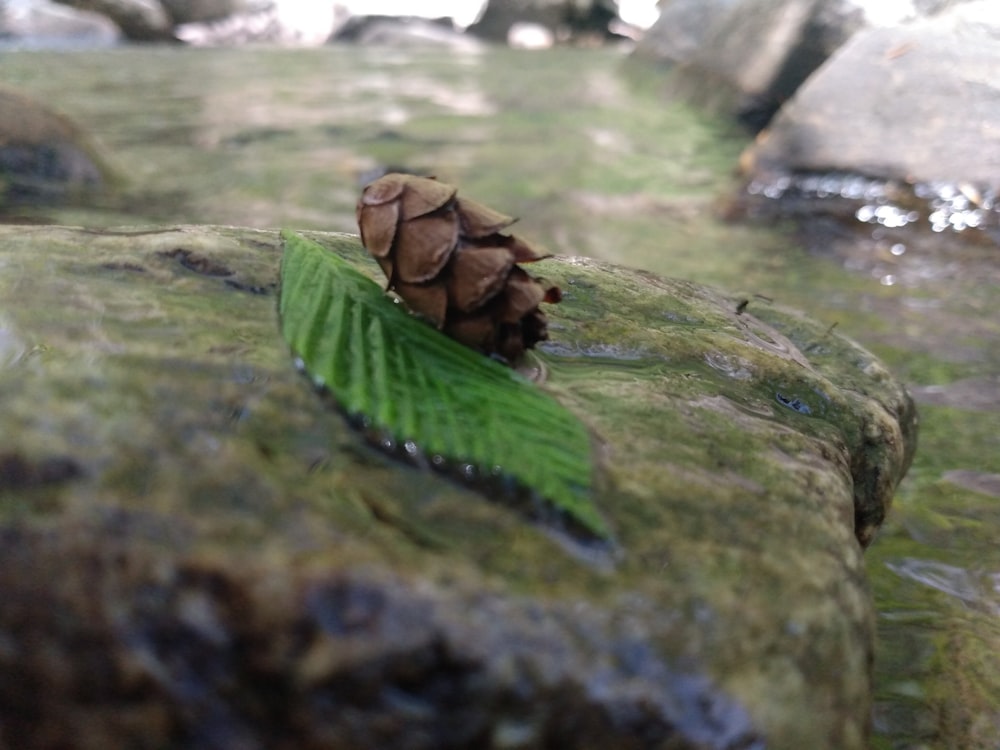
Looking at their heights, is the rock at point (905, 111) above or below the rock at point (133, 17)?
above

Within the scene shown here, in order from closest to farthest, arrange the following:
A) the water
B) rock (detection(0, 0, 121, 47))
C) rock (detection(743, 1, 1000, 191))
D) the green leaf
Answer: the green leaf, the water, rock (detection(743, 1, 1000, 191)), rock (detection(0, 0, 121, 47))

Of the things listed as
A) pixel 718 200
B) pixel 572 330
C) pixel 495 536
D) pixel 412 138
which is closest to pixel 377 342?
pixel 495 536

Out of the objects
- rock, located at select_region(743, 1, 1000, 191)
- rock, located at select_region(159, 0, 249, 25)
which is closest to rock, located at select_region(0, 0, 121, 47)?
rock, located at select_region(159, 0, 249, 25)

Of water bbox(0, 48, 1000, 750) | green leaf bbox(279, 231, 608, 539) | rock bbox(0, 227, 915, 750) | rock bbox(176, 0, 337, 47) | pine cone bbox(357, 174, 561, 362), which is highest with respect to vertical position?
pine cone bbox(357, 174, 561, 362)

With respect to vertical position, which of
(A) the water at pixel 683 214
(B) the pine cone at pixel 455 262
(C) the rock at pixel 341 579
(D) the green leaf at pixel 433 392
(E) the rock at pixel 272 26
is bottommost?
(E) the rock at pixel 272 26

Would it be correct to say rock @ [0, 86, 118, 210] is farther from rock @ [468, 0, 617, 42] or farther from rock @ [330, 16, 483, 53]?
rock @ [468, 0, 617, 42]

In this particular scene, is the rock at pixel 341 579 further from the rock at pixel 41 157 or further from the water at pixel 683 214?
the rock at pixel 41 157

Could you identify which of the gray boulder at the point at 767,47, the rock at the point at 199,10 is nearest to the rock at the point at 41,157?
the gray boulder at the point at 767,47

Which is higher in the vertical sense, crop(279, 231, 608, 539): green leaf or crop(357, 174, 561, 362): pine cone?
crop(357, 174, 561, 362): pine cone
